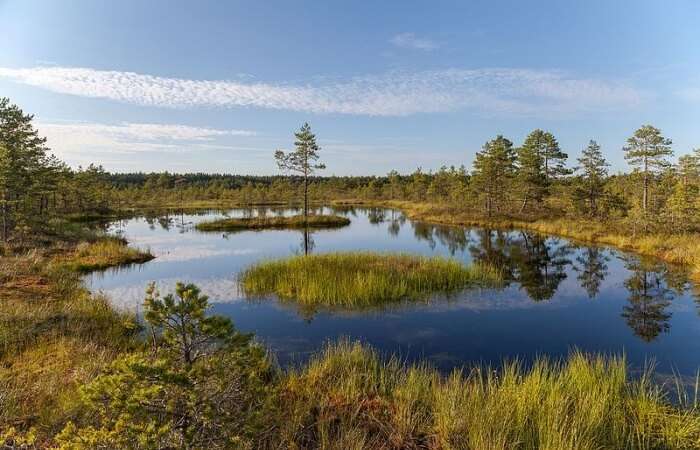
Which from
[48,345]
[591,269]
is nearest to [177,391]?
[48,345]

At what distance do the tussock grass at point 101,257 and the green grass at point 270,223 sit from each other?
57.4ft

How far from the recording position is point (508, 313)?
14969mm

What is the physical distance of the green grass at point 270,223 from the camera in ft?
151

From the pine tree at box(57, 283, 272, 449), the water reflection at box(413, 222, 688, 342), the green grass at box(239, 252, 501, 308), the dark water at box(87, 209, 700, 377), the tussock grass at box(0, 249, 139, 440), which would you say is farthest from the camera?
the green grass at box(239, 252, 501, 308)

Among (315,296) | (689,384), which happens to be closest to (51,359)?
(315,296)

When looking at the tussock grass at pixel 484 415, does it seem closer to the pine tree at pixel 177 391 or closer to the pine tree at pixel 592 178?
the pine tree at pixel 177 391

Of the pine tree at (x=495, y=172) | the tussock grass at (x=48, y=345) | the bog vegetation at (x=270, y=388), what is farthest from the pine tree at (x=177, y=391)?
the pine tree at (x=495, y=172)

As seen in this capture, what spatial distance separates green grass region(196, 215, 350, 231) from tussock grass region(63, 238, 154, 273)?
1750 cm

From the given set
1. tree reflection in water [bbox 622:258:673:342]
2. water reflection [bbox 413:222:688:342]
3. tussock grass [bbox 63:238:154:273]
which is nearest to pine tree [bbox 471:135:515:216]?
water reflection [bbox 413:222:688:342]

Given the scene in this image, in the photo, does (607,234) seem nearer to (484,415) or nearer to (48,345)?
(484,415)

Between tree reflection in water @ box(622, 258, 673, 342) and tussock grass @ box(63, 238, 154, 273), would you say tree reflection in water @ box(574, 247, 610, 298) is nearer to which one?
tree reflection in water @ box(622, 258, 673, 342)

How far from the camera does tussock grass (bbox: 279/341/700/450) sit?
571 cm

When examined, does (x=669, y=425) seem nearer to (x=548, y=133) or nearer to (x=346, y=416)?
(x=346, y=416)

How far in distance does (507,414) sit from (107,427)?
5.55 m
